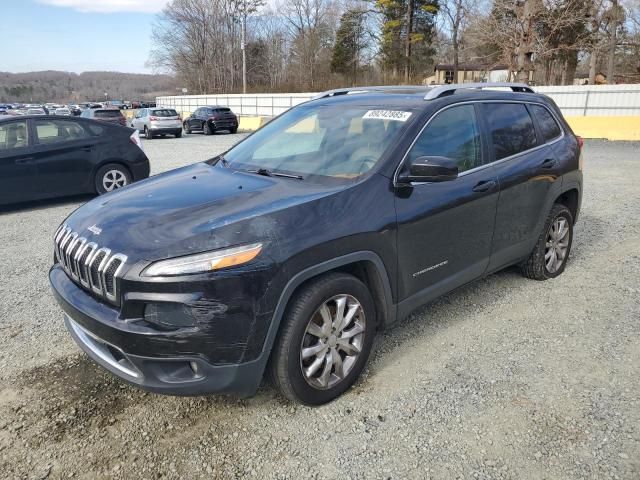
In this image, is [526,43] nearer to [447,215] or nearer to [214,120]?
[214,120]

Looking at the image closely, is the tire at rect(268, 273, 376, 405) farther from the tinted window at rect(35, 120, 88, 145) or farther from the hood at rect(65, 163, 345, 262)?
the tinted window at rect(35, 120, 88, 145)

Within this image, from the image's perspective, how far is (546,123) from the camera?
178 inches

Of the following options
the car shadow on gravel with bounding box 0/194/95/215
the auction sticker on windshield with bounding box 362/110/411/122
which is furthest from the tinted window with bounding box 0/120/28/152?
the auction sticker on windshield with bounding box 362/110/411/122

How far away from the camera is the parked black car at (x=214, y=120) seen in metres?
26.7

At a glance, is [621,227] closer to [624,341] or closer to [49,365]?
[624,341]

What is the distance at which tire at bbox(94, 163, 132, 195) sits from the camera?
8.45 m

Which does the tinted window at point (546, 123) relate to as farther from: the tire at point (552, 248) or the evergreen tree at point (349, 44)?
the evergreen tree at point (349, 44)

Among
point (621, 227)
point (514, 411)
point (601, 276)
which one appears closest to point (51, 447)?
point (514, 411)

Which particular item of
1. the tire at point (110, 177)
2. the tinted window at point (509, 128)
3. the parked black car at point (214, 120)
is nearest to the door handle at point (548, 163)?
the tinted window at point (509, 128)

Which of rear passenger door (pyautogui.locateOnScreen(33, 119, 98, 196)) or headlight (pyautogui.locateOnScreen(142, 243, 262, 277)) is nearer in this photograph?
headlight (pyautogui.locateOnScreen(142, 243, 262, 277))

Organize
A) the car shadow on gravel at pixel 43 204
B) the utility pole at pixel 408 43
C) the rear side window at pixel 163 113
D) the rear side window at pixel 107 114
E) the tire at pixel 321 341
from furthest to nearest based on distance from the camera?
the utility pole at pixel 408 43 → the rear side window at pixel 163 113 → the rear side window at pixel 107 114 → the car shadow on gravel at pixel 43 204 → the tire at pixel 321 341

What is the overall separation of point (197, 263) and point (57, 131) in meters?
7.11

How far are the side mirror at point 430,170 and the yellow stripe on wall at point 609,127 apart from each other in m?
18.0

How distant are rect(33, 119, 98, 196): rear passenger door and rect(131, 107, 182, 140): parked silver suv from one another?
17.6m
